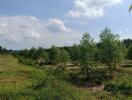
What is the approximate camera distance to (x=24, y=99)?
21875mm

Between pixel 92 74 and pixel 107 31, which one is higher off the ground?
pixel 107 31

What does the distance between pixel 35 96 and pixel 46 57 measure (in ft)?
409

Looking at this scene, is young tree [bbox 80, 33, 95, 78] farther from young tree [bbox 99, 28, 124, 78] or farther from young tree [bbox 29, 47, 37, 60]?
young tree [bbox 29, 47, 37, 60]

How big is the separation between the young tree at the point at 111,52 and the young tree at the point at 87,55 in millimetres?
2668

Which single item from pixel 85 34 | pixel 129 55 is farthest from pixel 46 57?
pixel 85 34

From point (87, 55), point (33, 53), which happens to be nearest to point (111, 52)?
point (87, 55)

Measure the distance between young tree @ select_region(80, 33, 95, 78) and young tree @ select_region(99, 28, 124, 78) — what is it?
267 cm

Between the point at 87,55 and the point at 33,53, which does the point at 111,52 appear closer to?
the point at 87,55

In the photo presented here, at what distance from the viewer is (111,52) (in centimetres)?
7456

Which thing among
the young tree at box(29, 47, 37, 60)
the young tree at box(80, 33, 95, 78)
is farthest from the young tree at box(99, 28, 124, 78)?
the young tree at box(29, 47, 37, 60)

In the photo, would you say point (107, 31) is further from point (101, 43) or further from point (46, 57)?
point (46, 57)

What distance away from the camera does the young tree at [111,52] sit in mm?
74125

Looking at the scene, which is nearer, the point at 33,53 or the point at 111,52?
the point at 111,52

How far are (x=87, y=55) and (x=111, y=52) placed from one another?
19.4 ft
